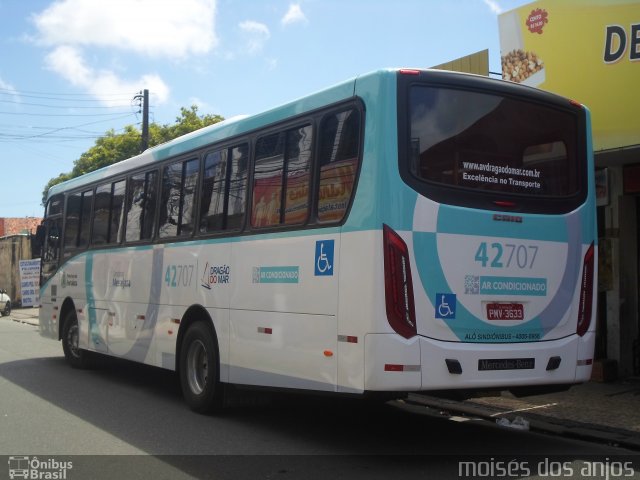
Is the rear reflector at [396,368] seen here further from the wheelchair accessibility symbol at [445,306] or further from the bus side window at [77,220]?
the bus side window at [77,220]

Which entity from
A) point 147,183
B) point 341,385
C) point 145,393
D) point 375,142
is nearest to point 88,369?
point 145,393

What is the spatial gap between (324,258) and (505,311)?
1669mm

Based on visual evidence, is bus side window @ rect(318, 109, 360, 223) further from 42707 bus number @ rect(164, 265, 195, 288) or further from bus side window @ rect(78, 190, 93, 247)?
bus side window @ rect(78, 190, 93, 247)

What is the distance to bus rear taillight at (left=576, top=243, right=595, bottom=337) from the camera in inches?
266

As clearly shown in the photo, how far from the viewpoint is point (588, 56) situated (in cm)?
1020

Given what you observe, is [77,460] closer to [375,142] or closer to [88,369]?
[375,142]

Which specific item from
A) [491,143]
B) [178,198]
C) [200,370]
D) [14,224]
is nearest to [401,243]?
[491,143]

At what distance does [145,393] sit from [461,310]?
18.3ft

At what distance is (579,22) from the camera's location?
10.4 meters

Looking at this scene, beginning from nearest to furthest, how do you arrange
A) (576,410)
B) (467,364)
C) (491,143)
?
(467,364) → (491,143) → (576,410)

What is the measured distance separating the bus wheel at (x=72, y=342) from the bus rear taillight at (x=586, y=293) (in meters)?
8.53

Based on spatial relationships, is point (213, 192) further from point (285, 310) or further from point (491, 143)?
point (491, 143)

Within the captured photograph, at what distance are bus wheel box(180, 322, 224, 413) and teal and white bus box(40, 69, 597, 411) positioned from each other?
1.1 inches

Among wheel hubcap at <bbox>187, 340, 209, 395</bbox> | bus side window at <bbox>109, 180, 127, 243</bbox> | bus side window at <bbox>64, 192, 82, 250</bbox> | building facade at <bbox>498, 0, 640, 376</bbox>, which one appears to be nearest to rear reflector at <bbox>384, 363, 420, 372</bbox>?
wheel hubcap at <bbox>187, 340, 209, 395</bbox>
